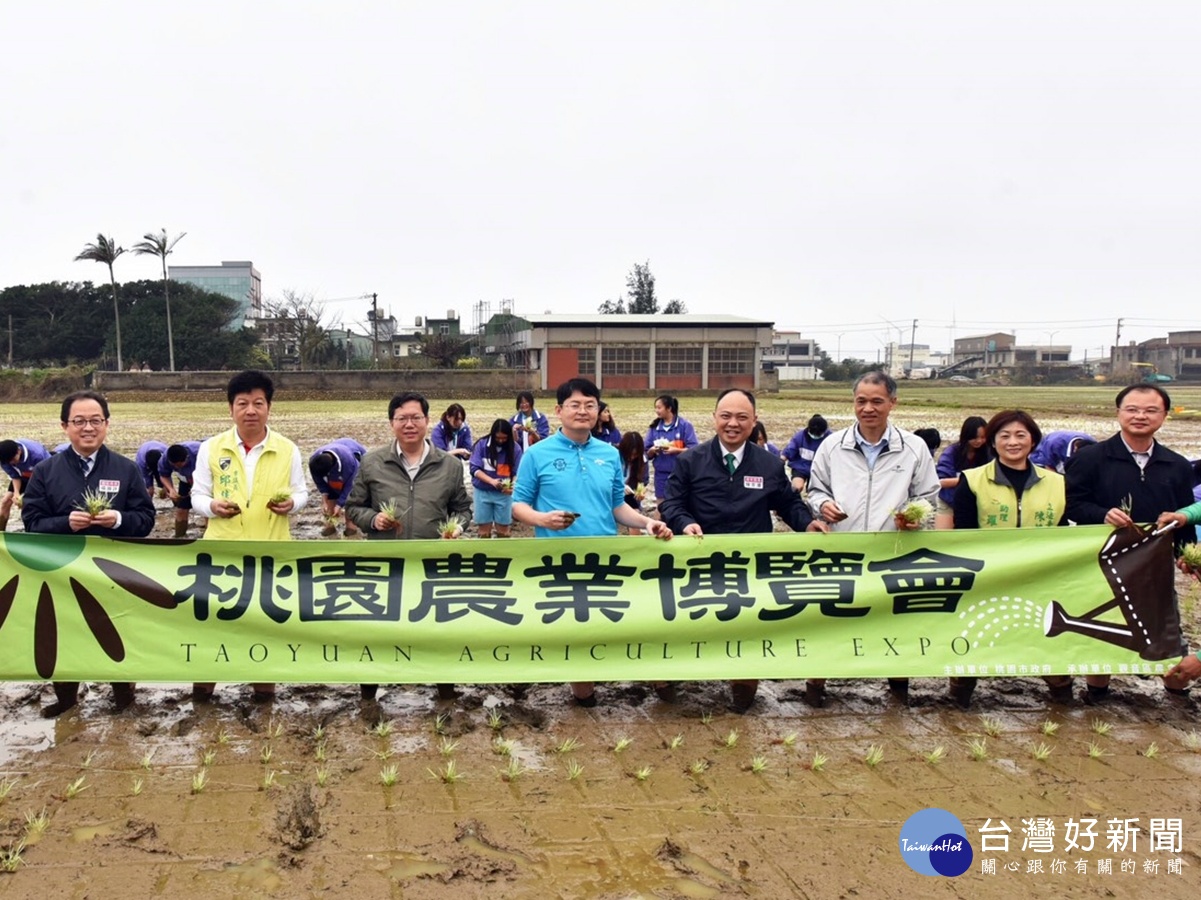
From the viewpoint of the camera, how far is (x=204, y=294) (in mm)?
63500

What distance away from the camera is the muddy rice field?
3.35 m

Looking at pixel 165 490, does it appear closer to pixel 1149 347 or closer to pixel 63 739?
pixel 63 739

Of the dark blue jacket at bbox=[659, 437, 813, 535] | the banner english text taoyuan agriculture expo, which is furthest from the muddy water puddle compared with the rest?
the dark blue jacket at bbox=[659, 437, 813, 535]

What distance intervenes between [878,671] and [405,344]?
8711 centimetres

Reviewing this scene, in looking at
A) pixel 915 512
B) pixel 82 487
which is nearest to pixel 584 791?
pixel 915 512

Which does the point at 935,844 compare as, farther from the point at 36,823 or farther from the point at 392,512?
the point at 36,823

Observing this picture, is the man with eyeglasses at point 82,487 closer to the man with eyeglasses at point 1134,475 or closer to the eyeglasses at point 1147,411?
the man with eyeglasses at point 1134,475

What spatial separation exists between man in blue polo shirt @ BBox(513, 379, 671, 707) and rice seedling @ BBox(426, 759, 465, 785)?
91 cm

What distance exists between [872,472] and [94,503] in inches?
172

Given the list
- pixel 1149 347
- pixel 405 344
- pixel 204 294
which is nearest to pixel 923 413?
pixel 204 294

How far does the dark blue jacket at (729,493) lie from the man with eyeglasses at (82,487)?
10.0ft

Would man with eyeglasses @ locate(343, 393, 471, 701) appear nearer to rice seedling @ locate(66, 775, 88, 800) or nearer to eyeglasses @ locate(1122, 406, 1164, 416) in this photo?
rice seedling @ locate(66, 775, 88, 800)

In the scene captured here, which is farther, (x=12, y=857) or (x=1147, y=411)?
(x=1147, y=411)

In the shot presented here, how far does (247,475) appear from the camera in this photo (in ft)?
16.4
